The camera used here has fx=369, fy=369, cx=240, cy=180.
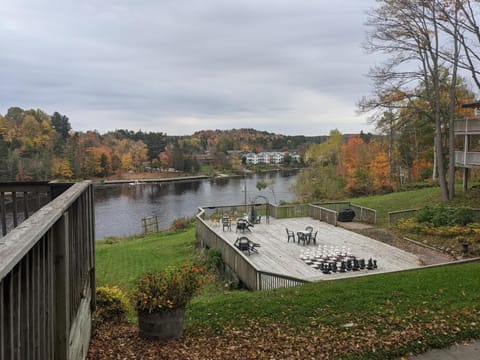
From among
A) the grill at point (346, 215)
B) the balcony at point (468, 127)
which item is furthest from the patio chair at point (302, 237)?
the balcony at point (468, 127)

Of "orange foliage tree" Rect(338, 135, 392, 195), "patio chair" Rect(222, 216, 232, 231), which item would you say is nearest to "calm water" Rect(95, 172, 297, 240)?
"orange foliage tree" Rect(338, 135, 392, 195)

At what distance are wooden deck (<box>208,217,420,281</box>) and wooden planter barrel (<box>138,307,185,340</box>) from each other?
5.93m

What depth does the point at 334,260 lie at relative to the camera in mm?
11484

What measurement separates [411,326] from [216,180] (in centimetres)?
7616

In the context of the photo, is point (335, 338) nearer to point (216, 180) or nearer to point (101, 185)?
point (101, 185)

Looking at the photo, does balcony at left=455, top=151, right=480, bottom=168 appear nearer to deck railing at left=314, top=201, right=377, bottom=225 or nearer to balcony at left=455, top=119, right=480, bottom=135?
balcony at left=455, top=119, right=480, bottom=135

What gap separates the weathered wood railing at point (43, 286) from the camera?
146 centimetres

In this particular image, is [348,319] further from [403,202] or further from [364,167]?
[364,167]

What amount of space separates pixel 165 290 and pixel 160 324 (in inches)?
15.6

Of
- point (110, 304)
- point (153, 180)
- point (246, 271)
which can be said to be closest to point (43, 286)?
point (110, 304)

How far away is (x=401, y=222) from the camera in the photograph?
16609 mm

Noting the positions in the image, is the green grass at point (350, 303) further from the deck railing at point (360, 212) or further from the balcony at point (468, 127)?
the balcony at point (468, 127)

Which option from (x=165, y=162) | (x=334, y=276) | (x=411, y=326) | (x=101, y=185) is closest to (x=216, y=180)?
(x=165, y=162)

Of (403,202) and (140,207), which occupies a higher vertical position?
(403,202)
